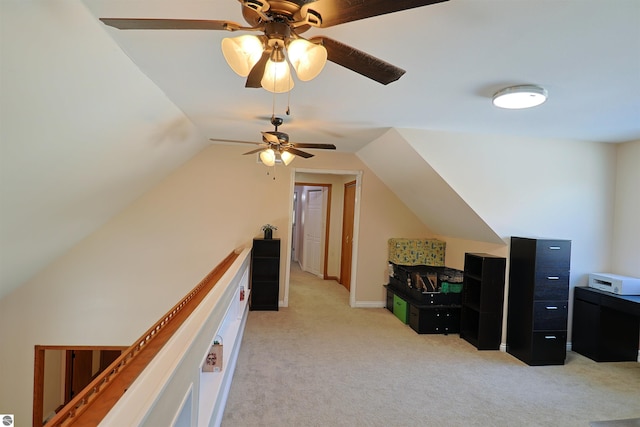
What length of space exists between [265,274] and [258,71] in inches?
145

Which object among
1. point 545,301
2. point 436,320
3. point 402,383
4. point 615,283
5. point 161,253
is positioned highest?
point 615,283

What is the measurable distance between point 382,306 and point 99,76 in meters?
4.57

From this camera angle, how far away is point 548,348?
335 centimetres

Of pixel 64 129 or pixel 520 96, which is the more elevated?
pixel 520 96

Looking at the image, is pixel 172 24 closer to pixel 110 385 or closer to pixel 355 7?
pixel 355 7

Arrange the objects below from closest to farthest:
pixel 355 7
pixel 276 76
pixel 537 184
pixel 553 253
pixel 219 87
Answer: pixel 355 7
pixel 276 76
pixel 219 87
pixel 553 253
pixel 537 184

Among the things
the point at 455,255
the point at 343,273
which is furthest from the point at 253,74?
the point at 343,273

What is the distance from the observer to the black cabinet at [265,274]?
4590 mm

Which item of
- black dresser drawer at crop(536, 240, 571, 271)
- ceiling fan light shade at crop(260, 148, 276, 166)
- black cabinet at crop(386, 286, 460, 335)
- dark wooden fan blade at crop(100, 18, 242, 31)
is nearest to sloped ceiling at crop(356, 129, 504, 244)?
black dresser drawer at crop(536, 240, 571, 271)

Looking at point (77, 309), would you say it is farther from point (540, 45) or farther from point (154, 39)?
point (540, 45)

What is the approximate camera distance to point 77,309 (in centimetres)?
441

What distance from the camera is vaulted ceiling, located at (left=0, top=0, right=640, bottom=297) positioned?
149cm

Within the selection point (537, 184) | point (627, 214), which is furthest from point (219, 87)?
point (627, 214)

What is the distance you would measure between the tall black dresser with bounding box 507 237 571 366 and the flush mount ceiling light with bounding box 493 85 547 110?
1.66 metres
